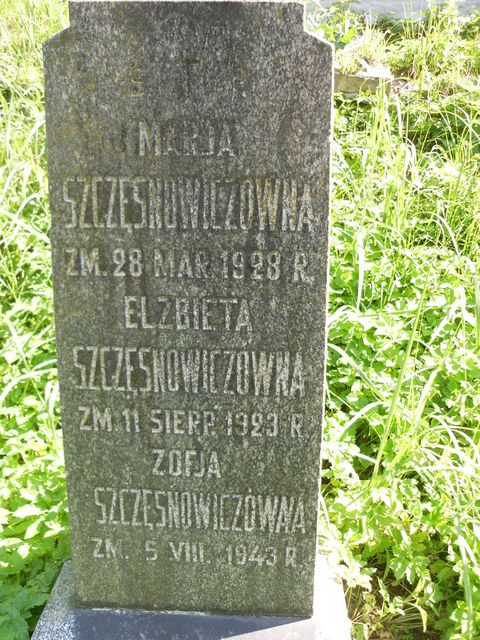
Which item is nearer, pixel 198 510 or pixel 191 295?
pixel 191 295

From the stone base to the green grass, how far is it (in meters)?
0.09

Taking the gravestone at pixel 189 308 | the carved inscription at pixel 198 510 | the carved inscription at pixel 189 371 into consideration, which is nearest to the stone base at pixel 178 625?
the gravestone at pixel 189 308

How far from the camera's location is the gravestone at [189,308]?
1.45m

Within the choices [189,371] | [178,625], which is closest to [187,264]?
[189,371]

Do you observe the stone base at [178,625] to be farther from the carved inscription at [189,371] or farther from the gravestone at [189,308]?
the carved inscription at [189,371]

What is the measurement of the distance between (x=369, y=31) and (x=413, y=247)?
10.1 ft

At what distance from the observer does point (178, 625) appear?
1919 millimetres

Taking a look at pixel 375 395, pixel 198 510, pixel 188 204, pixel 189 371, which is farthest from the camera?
pixel 375 395

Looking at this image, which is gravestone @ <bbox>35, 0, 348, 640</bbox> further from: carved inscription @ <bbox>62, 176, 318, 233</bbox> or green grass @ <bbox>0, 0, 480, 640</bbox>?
green grass @ <bbox>0, 0, 480, 640</bbox>

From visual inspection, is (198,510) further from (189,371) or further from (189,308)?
(189,308)

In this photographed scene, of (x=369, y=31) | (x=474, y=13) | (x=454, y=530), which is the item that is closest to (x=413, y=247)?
(x=454, y=530)

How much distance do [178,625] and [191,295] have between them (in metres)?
1.00

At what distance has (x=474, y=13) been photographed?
6.21 meters

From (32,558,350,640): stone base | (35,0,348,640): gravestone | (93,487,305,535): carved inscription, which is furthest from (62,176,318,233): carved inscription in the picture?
(32,558,350,640): stone base
